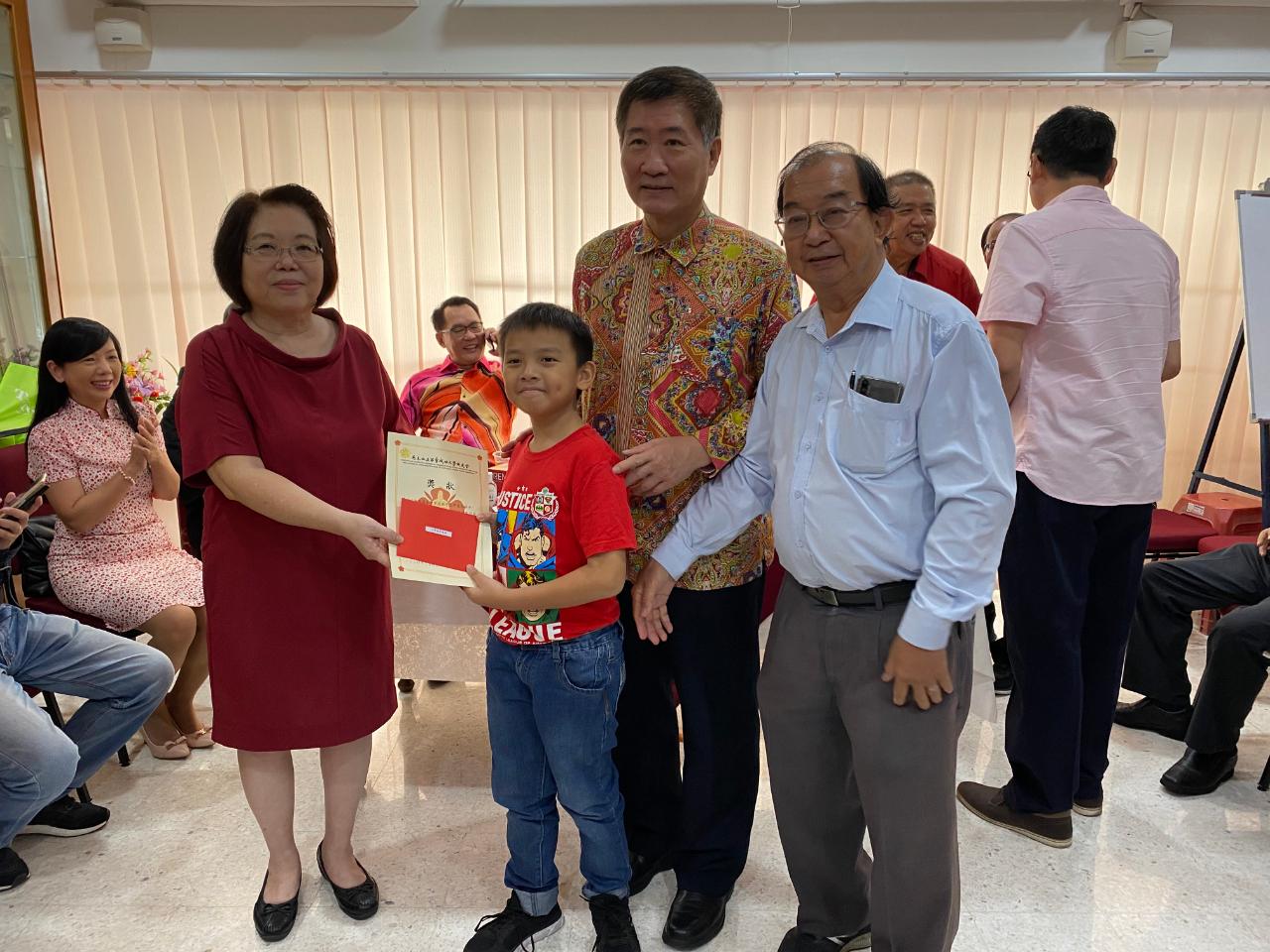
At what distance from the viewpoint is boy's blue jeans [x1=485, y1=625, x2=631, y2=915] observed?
5.66ft

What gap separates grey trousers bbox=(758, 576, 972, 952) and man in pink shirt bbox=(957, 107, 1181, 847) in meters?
0.83

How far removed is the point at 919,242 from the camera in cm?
287

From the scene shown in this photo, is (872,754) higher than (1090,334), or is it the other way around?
(1090,334)

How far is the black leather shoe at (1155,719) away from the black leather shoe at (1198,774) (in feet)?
0.85

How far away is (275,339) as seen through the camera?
5.94 ft

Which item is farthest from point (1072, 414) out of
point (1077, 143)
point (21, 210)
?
point (21, 210)

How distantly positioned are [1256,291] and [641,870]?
2.84m

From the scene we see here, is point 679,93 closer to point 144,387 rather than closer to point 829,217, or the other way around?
point 829,217

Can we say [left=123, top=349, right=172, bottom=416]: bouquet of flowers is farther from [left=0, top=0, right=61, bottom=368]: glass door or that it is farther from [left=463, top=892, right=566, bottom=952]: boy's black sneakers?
[left=463, top=892, right=566, bottom=952]: boy's black sneakers

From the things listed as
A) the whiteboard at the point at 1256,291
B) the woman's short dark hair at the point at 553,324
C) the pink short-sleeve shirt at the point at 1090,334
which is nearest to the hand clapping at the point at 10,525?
the woman's short dark hair at the point at 553,324

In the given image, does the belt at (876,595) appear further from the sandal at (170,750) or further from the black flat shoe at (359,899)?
the sandal at (170,750)

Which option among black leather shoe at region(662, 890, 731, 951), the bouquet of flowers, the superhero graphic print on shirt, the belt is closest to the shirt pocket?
the belt

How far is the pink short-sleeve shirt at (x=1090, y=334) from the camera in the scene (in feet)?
6.93

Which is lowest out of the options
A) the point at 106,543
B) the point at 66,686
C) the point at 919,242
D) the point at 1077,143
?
the point at 66,686
